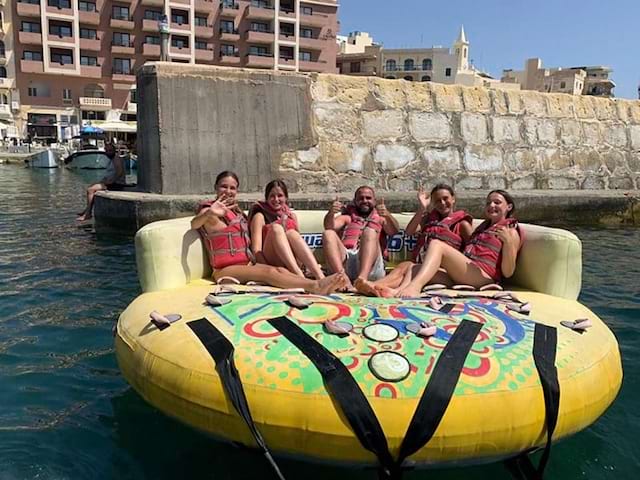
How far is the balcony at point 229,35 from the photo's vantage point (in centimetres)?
4762

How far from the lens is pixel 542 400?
2207 mm

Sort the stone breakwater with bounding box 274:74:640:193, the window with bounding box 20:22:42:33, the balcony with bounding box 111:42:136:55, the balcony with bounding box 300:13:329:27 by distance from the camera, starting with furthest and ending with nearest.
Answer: the balcony with bounding box 300:13:329:27
the balcony with bounding box 111:42:136:55
the window with bounding box 20:22:42:33
the stone breakwater with bounding box 274:74:640:193

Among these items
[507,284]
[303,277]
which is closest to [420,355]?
[303,277]

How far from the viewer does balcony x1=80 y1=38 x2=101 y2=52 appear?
43875 millimetres

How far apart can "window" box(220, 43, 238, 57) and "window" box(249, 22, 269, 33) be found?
239 centimetres

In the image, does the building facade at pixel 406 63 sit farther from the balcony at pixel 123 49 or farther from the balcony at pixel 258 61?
the balcony at pixel 123 49

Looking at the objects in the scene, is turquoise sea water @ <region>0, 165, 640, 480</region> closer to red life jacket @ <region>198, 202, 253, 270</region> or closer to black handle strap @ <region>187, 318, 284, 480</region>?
black handle strap @ <region>187, 318, 284, 480</region>

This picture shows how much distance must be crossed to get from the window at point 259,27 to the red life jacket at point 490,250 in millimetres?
49041

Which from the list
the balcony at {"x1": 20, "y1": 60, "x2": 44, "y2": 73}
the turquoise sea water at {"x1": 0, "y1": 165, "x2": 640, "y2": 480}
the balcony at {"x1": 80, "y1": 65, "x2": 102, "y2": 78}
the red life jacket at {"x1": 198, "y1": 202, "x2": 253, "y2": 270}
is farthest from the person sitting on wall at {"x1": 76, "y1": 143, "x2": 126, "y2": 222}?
the balcony at {"x1": 80, "y1": 65, "x2": 102, "y2": 78}

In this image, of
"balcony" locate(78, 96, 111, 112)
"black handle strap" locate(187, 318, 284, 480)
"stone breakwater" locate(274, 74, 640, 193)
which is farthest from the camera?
"balcony" locate(78, 96, 111, 112)

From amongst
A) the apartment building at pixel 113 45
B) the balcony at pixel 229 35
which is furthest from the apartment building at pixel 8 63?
the balcony at pixel 229 35

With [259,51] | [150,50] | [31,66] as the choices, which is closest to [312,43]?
[259,51]

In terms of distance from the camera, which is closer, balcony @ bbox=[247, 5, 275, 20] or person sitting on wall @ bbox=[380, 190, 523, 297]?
person sitting on wall @ bbox=[380, 190, 523, 297]

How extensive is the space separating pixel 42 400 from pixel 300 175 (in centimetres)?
471
